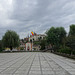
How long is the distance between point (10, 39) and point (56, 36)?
1820 centimetres

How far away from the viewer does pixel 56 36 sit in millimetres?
41219

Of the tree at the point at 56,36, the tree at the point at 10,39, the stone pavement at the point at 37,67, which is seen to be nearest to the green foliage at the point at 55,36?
the tree at the point at 56,36

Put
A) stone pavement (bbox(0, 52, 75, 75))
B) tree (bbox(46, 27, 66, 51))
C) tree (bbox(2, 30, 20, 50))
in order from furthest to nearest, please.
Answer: tree (bbox(2, 30, 20, 50)) → tree (bbox(46, 27, 66, 51)) → stone pavement (bbox(0, 52, 75, 75))

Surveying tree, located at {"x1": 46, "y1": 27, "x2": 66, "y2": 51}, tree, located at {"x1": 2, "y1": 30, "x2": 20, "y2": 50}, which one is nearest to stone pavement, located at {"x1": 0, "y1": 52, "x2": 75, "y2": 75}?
tree, located at {"x1": 46, "y1": 27, "x2": 66, "y2": 51}

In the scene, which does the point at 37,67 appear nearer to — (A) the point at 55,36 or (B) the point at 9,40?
(A) the point at 55,36

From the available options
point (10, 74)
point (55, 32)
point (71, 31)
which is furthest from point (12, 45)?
point (10, 74)

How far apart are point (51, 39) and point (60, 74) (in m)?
34.7

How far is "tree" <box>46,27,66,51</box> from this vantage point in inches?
1598

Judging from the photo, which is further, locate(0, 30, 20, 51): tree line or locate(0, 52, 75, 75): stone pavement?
locate(0, 30, 20, 51): tree line

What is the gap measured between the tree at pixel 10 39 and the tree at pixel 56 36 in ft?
43.3

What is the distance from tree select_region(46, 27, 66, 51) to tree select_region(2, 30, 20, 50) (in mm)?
13213

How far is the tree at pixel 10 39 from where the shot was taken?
42.2 meters

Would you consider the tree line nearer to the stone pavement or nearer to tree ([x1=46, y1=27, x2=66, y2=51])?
tree ([x1=46, y1=27, x2=66, y2=51])

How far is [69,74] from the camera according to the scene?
5.70 m
